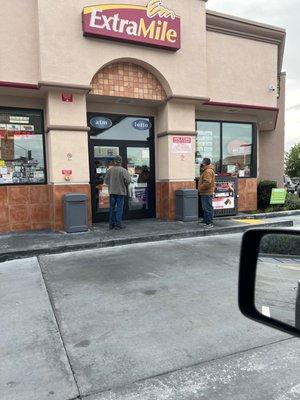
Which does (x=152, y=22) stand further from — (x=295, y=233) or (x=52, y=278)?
(x=295, y=233)

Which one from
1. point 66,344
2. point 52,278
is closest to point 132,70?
point 52,278

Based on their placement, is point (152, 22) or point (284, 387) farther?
point (152, 22)

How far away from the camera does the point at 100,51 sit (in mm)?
8984

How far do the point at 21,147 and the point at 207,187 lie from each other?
16.7 ft

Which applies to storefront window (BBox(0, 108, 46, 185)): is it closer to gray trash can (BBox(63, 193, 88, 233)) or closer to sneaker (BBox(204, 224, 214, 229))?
gray trash can (BBox(63, 193, 88, 233))

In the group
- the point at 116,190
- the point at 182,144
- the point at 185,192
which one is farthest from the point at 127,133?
the point at 185,192

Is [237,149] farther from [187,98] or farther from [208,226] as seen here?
[208,226]

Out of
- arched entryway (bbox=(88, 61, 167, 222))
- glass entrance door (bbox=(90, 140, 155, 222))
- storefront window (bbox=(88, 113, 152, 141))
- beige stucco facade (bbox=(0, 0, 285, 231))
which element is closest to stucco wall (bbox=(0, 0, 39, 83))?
beige stucco facade (bbox=(0, 0, 285, 231))

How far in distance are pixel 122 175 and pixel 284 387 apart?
6.92 meters

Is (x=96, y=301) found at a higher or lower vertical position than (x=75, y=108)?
lower

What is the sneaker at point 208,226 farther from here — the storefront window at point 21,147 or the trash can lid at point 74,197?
the storefront window at point 21,147

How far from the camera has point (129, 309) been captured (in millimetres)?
4355

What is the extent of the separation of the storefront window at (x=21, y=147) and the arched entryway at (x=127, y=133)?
1.47m

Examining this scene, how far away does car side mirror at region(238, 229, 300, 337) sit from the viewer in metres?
1.63
